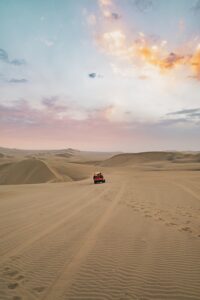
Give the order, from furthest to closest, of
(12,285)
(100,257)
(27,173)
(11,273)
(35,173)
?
(27,173)
(35,173)
(100,257)
(11,273)
(12,285)

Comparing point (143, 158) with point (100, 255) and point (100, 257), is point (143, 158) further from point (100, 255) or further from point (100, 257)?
point (100, 257)

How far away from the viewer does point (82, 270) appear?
5246mm

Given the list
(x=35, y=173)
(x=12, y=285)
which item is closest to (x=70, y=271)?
(x=12, y=285)

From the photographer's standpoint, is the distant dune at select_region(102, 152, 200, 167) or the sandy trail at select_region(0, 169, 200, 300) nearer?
the sandy trail at select_region(0, 169, 200, 300)

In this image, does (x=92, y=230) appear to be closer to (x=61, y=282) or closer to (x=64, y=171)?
(x=61, y=282)

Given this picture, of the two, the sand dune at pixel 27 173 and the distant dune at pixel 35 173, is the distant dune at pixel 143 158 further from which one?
the sand dune at pixel 27 173

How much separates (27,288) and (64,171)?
146 ft

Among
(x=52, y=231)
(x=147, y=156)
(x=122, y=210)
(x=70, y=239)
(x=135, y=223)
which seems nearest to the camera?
(x=70, y=239)

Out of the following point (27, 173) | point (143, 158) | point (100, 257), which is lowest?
point (27, 173)

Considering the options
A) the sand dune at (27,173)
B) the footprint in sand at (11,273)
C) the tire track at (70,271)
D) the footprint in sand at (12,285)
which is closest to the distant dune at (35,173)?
the sand dune at (27,173)

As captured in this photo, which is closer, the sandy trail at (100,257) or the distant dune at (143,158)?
the sandy trail at (100,257)

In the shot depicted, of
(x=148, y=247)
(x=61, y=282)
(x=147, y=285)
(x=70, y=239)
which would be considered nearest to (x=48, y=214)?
(x=70, y=239)

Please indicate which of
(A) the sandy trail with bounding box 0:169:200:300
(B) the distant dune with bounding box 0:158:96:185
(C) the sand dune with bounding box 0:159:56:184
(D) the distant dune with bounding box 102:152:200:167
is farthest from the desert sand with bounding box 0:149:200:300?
(D) the distant dune with bounding box 102:152:200:167

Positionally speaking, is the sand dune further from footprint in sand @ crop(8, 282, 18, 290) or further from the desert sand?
footprint in sand @ crop(8, 282, 18, 290)
